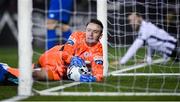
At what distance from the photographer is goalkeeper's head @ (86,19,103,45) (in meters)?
6.30

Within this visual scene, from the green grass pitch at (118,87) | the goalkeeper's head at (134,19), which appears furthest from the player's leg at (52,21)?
the green grass pitch at (118,87)

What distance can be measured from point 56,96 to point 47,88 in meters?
0.57

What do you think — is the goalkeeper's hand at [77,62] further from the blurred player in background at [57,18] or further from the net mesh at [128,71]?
the blurred player in background at [57,18]

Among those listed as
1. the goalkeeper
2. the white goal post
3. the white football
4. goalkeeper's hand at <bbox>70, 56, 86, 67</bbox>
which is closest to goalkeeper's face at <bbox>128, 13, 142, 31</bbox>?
the goalkeeper

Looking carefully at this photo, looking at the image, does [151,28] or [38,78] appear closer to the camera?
[38,78]

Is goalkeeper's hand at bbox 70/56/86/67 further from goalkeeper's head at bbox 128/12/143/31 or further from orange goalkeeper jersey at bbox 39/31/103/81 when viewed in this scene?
goalkeeper's head at bbox 128/12/143/31

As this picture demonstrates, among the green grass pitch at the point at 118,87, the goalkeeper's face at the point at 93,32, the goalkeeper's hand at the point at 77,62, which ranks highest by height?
the goalkeeper's face at the point at 93,32

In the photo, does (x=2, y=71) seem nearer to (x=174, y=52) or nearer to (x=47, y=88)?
(x=47, y=88)

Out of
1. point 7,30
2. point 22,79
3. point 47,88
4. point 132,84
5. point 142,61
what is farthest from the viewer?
point 7,30

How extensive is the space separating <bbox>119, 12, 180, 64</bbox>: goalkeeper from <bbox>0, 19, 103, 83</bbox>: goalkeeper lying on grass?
8.04ft

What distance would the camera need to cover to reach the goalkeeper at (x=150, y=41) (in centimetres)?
915

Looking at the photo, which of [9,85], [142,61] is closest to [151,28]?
[142,61]

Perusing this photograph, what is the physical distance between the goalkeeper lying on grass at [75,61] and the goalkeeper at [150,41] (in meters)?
2.45

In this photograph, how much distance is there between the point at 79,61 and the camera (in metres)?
6.39
